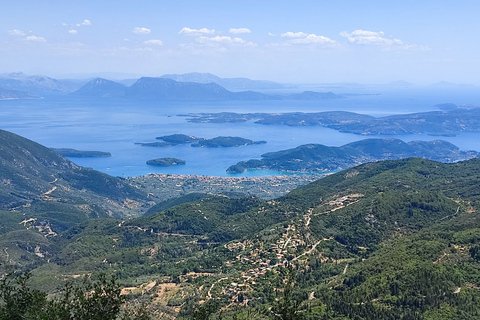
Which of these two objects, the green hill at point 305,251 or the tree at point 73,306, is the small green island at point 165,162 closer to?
the green hill at point 305,251

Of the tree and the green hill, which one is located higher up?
the tree

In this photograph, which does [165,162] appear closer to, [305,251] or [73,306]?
[305,251]

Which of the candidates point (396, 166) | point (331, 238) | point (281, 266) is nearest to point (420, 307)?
point (281, 266)

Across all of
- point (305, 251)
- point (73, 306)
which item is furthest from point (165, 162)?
point (73, 306)

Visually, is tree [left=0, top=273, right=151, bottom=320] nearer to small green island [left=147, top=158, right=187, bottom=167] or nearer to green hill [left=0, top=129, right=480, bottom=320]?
green hill [left=0, top=129, right=480, bottom=320]

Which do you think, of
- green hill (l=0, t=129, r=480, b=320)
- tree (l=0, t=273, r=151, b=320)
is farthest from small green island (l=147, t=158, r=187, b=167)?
tree (l=0, t=273, r=151, b=320)

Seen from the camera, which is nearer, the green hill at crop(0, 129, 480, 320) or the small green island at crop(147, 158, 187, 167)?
the green hill at crop(0, 129, 480, 320)

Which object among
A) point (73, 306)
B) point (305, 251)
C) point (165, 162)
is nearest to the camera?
point (73, 306)

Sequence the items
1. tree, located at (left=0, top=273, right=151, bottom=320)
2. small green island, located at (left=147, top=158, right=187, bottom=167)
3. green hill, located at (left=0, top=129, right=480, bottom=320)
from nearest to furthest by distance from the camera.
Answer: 1. tree, located at (left=0, top=273, right=151, bottom=320)
2. green hill, located at (left=0, top=129, right=480, bottom=320)
3. small green island, located at (left=147, top=158, right=187, bottom=167)

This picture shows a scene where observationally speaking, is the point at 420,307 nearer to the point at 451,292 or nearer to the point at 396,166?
the point at 451,292
